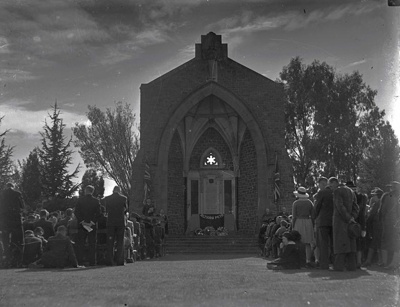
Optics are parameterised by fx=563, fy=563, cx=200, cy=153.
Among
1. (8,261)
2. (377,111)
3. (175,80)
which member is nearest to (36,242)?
(8,261)

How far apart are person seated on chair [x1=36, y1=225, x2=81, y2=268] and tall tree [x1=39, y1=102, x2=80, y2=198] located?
24.8 meters

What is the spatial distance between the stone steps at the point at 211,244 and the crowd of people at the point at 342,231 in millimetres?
11032

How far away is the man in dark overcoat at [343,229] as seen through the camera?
33.9 feet

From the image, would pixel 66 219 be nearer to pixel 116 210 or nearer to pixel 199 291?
pixel 116 210

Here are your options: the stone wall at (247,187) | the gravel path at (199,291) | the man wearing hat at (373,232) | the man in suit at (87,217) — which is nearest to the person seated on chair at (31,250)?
the man in suit at (87,217)

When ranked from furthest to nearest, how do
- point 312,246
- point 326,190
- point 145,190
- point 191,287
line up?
point 145,190
point 312,246
point 326,190
point 191,287

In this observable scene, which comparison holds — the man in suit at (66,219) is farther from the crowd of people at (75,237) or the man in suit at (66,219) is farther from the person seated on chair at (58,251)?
the person seated on chair at (58,251)

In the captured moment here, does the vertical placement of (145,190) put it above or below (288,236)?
above

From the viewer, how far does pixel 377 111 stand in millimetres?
36250

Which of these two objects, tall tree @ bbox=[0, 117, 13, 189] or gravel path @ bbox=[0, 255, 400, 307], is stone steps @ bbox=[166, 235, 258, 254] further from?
gravel path @ bbox=[0, 255, 400, 307]

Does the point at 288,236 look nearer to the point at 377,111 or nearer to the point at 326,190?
the point at 326,190

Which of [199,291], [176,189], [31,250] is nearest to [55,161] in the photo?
[176,189]

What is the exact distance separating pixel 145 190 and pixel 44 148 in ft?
41.1

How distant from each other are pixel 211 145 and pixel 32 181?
13.6 metres
